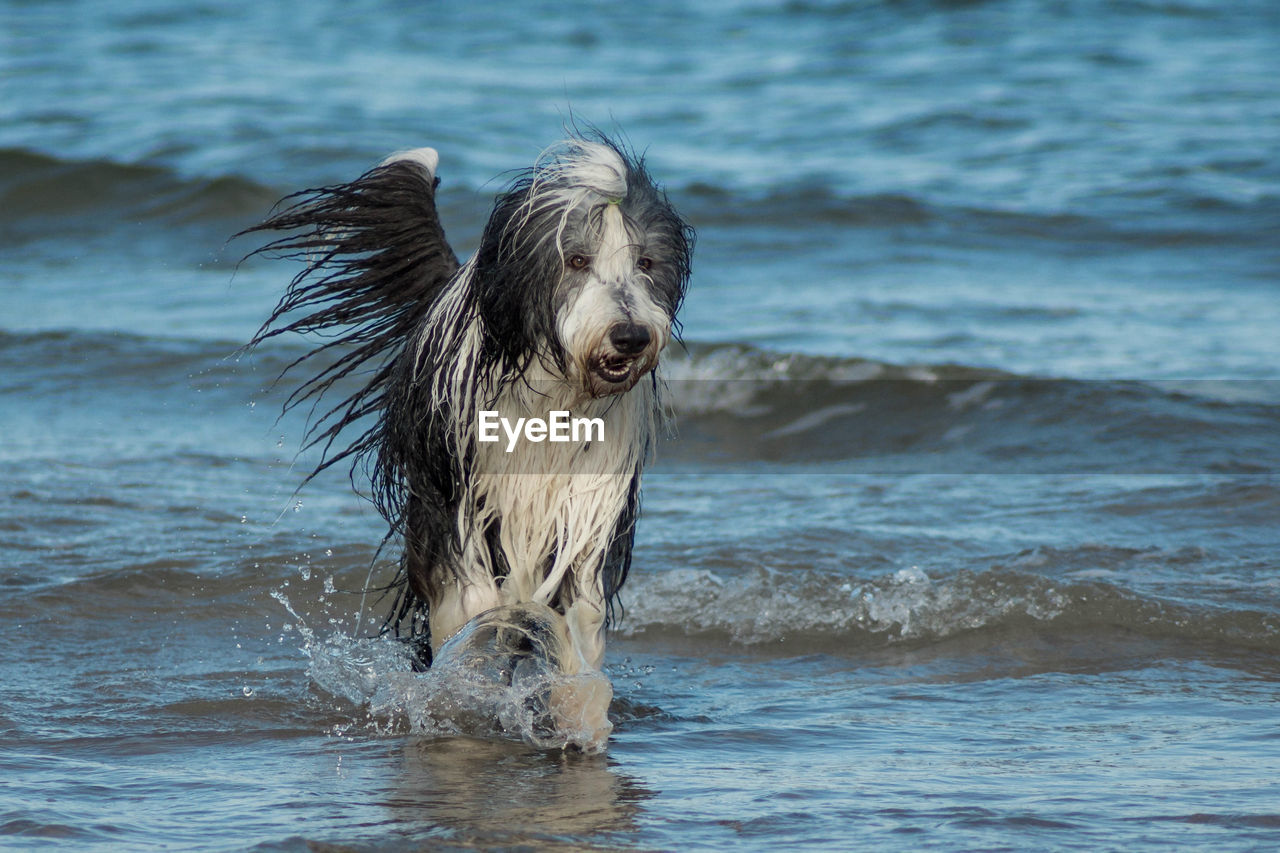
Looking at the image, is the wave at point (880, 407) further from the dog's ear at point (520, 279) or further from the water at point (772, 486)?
the dog's ear at point (520, 279)

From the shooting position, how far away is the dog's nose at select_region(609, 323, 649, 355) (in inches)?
131

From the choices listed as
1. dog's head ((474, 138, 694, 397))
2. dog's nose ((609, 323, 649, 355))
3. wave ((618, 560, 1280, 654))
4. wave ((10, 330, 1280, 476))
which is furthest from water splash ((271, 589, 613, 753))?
wave ((10, 330, 1280, 476))

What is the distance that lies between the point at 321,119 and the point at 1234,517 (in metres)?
11.1

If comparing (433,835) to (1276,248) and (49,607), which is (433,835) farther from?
(1276,248)

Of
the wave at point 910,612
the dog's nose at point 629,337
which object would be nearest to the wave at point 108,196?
the wave at point 910,612

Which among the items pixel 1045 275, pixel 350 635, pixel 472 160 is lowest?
pixel 350 635

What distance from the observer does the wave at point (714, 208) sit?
11.7 metres

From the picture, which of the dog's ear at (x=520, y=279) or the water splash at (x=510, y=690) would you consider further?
the water splash at (x=510, y=690)

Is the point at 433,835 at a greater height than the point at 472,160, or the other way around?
the point at 472,160

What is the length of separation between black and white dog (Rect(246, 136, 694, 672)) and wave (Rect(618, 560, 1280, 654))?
1.19 m

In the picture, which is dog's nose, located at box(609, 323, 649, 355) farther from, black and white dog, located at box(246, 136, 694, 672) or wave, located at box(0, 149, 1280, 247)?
wave, located at box(0, 149, 1280, 247)

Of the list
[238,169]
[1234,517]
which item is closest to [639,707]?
[1234,517]

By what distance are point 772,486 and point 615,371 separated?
145 inches

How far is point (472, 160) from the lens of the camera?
1397 centimetres
